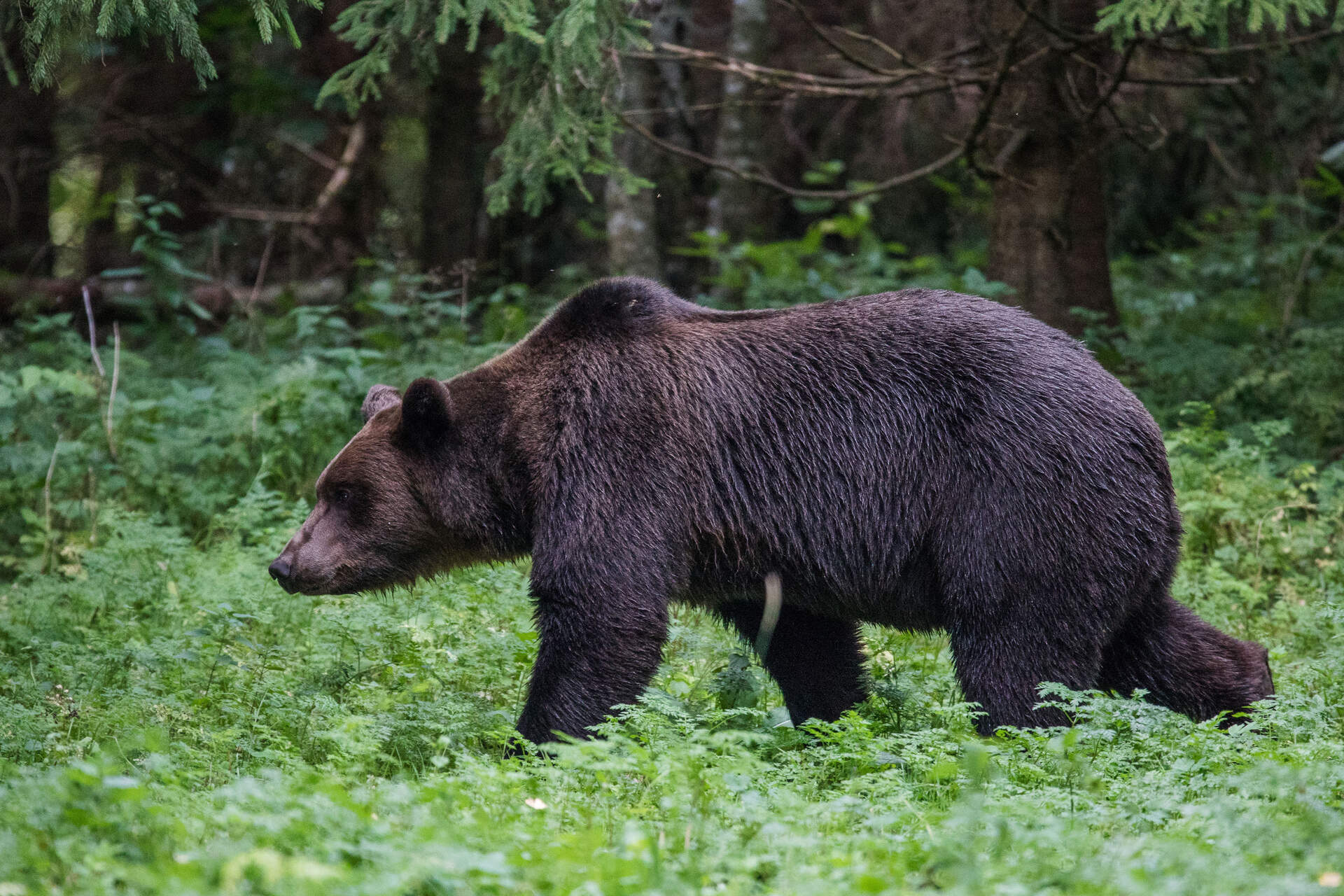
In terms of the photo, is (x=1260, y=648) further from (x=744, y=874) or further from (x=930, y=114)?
(x=930, y=114)

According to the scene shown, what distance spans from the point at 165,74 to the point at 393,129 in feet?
13.0

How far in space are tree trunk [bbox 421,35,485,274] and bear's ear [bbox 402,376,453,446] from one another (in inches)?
312

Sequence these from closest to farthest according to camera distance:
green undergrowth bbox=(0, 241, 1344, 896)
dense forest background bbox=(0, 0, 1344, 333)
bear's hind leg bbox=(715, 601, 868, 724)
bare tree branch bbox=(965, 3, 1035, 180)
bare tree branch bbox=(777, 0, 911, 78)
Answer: green undergrowth bbox=(0, 241, 1344, 896)
bear's hind leg bbox=(715, 601, 868, 724)
bare tree branch bbox=(965, 3, 1035, 180)
dense forest background bbox=(0, 0, 1344, 333)
bare tree branch bbox=(777, 0, 911, 78)

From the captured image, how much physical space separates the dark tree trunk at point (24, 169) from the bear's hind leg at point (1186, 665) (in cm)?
1394

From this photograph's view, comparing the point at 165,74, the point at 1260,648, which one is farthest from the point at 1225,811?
the point at 165,74

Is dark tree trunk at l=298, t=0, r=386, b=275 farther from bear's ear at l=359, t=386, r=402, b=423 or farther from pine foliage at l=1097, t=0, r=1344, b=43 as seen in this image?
pine foliage at l=1097, t=0, r=1344, b=43

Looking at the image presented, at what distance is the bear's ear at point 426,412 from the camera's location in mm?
5770

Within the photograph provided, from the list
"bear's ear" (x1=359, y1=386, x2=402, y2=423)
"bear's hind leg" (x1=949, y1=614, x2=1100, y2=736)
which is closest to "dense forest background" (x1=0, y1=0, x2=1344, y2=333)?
"bear's ear" (x1=359, y1=386, x2=402, y2=423)

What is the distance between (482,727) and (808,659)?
60.8 inches

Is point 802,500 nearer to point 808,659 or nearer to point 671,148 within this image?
point 808,659

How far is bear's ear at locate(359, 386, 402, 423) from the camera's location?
6.50m

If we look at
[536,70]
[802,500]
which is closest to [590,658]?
[802,500]

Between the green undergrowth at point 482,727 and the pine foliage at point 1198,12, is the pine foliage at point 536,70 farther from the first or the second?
the pine foliage at point 1198,12

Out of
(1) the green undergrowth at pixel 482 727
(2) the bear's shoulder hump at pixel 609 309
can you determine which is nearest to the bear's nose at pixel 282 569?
(1) the green undergrowth at pixel 482 727
